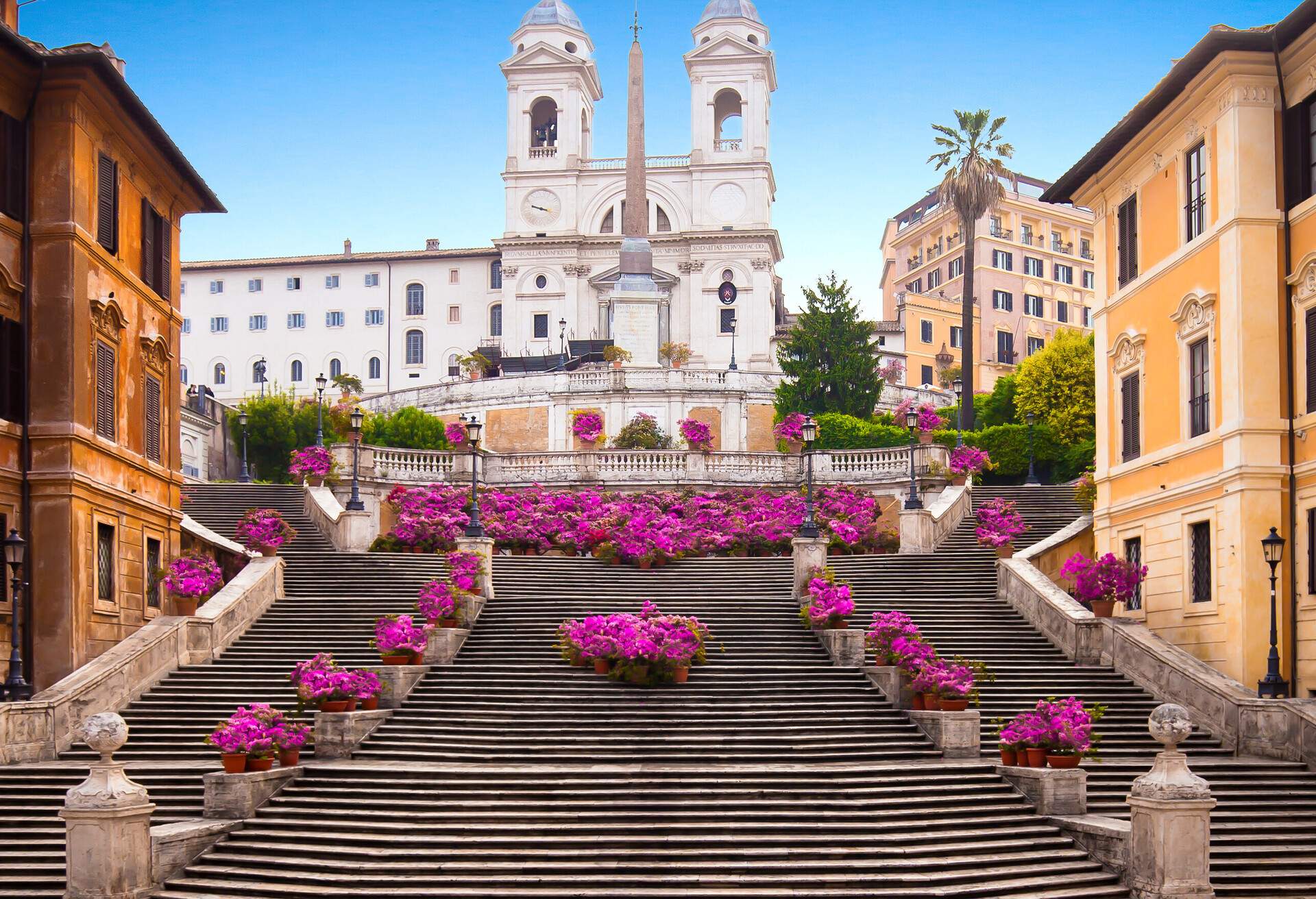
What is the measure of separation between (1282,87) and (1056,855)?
557 inches

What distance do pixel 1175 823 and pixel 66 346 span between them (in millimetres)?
19932

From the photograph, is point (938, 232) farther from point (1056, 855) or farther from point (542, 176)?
point (1056, 855)

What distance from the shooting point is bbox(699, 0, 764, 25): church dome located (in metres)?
99.6

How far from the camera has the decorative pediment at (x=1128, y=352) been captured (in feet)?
102

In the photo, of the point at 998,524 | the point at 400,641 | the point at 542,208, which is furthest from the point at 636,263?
the point at 400,641

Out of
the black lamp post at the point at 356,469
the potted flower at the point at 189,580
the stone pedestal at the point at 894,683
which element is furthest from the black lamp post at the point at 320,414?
the stone pedestal at the point at 894,683

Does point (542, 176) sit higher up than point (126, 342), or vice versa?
point (542, 176)

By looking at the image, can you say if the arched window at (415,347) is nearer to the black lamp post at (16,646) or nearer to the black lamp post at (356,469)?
the black lamp post at (356,469)

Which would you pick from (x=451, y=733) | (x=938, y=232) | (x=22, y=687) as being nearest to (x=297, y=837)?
(x=451, y=733)

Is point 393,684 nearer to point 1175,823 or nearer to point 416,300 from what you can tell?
point 1175,823

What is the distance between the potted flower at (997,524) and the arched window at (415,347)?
225ft

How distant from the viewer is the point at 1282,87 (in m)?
26.1

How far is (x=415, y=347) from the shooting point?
103 m

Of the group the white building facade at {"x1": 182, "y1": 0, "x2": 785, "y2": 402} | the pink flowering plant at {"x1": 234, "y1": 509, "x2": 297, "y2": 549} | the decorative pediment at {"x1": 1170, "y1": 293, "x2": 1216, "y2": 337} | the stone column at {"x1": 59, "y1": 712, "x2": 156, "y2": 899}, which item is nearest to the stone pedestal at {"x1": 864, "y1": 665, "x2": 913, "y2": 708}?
the decorative pediment at {"x1": 1170, "y1": 293, "x2": 1216, "y2": 337}
